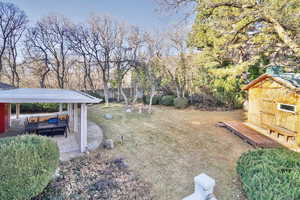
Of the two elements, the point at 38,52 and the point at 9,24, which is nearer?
the point at 9,24

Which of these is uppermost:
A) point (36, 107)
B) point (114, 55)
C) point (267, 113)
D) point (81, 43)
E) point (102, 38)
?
point (102, 38)

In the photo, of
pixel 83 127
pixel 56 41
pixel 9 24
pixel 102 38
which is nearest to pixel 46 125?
pixel 83 127

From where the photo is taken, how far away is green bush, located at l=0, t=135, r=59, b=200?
7.84 feet

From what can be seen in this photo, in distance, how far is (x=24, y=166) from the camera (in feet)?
8.29

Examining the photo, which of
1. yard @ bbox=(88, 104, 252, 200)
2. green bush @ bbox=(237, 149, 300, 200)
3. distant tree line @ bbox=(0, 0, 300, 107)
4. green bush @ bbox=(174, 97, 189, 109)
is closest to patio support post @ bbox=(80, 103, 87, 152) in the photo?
yard @ bbox=(88, 104, 252, 200)

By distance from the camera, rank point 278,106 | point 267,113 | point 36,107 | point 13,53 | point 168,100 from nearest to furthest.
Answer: point 278,106 < point 267,113 < point 36,107 < point 13,53 < point 168,100

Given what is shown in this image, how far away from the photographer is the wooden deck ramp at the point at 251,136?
576cm

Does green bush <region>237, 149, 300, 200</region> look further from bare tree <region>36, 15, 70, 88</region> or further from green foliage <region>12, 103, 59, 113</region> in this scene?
bare tree <region>36, 15, 70, 88</region>

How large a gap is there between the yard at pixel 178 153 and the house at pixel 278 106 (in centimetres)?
150

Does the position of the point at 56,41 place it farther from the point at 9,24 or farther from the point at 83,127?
the point at 83,127

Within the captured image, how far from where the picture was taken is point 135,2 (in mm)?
10383

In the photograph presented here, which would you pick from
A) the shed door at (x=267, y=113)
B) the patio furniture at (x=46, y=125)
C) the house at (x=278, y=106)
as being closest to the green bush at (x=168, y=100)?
the house at (x=278, y=106)

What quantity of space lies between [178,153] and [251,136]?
143 inches

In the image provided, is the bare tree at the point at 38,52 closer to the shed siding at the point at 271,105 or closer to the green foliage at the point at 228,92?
the green foliage at the point at 228,92
